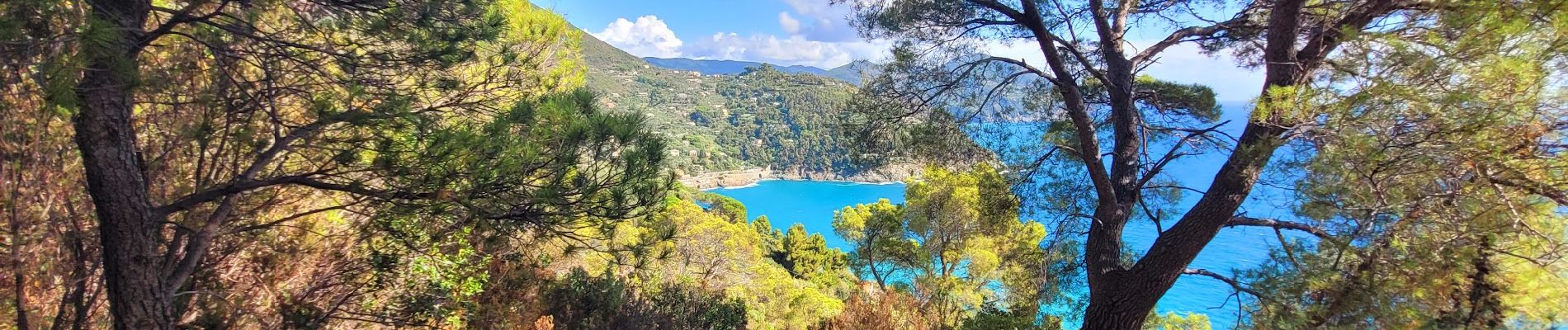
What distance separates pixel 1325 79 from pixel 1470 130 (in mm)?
555

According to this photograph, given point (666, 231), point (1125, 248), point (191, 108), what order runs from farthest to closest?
point (1125, 248) → point (666, 231) → point (191, 108)

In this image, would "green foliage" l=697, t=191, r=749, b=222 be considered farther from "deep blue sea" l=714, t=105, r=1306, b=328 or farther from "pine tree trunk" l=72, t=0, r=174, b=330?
"pine tree trunk" l=72, t=0, r=174, b=330

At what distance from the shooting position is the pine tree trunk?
4.93 ft

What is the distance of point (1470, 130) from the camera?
70.5 inches

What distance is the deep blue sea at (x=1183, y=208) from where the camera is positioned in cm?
320

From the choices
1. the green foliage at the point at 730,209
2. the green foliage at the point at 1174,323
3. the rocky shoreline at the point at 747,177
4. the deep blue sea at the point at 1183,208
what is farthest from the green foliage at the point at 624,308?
the rocky shoreline at the point at 747,177

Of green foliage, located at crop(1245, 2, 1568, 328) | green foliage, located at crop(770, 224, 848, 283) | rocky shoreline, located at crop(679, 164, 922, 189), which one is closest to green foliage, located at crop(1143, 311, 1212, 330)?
green foliage, located at crop(1245, 2, 1568, 328)

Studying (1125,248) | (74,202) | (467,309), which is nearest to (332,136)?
(74,202)

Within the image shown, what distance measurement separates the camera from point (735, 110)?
76.0 m

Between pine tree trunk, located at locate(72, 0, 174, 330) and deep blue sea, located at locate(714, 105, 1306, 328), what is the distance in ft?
12.0

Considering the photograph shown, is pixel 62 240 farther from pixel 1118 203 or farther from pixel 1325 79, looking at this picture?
pixel 1325 79

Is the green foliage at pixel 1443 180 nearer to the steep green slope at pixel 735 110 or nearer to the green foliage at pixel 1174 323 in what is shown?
the green foliage at pixel 1174 323

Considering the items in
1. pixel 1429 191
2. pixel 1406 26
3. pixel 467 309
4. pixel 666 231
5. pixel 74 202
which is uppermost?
pixel 1406 26

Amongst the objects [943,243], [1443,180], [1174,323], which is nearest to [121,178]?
[1443,180]
